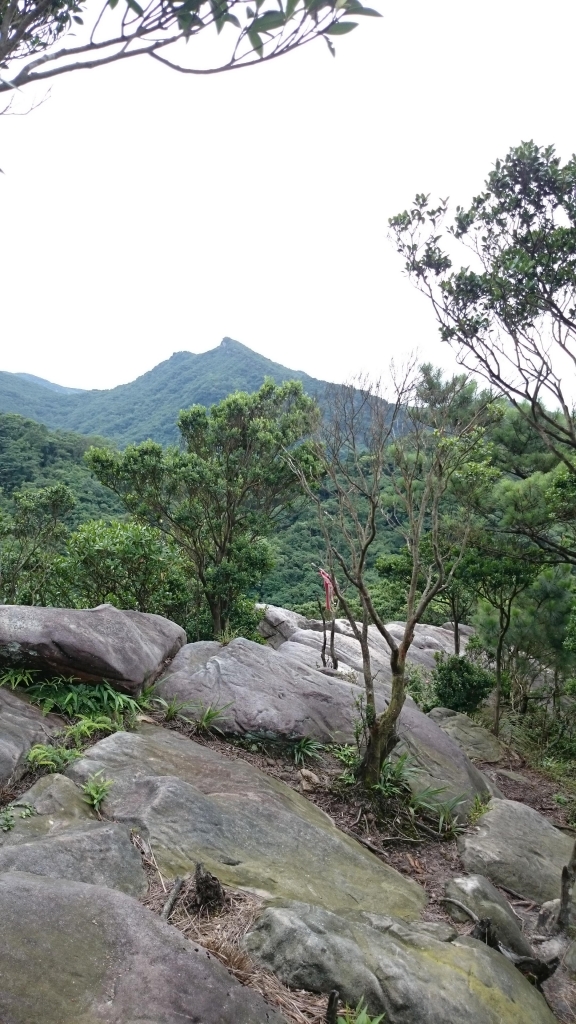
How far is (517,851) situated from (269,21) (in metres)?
6.13

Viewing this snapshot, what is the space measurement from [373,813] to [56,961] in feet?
12.2

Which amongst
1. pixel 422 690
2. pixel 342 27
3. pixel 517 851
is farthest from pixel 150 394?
pixel 342 27

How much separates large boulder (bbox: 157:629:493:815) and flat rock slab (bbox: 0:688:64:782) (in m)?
1.46

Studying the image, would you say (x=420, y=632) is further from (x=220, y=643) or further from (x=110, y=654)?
(x=110, y=654)

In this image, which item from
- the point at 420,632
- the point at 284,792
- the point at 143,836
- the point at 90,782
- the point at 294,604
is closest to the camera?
the point at 143,836

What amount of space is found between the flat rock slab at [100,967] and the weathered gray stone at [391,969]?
0.38m

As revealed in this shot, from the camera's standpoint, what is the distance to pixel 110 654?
18.4 ft

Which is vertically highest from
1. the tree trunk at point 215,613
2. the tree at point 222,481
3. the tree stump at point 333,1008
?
the tree at point 222,481

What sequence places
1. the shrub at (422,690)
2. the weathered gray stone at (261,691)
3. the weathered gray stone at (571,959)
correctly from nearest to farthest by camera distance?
the weathered gray stone at (571,959), the weathered gray stone at (261,691), the shrub at (422,690)

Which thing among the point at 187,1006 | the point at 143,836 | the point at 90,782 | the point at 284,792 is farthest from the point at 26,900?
the point at 284,792

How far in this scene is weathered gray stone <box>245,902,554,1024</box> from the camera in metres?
2.71

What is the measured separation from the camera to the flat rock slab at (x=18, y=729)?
404cm

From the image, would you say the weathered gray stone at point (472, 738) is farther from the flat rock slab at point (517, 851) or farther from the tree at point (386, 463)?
the tree at point (386, 463)

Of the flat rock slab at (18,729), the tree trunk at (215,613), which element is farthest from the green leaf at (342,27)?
the tree trunk at (215,613)
